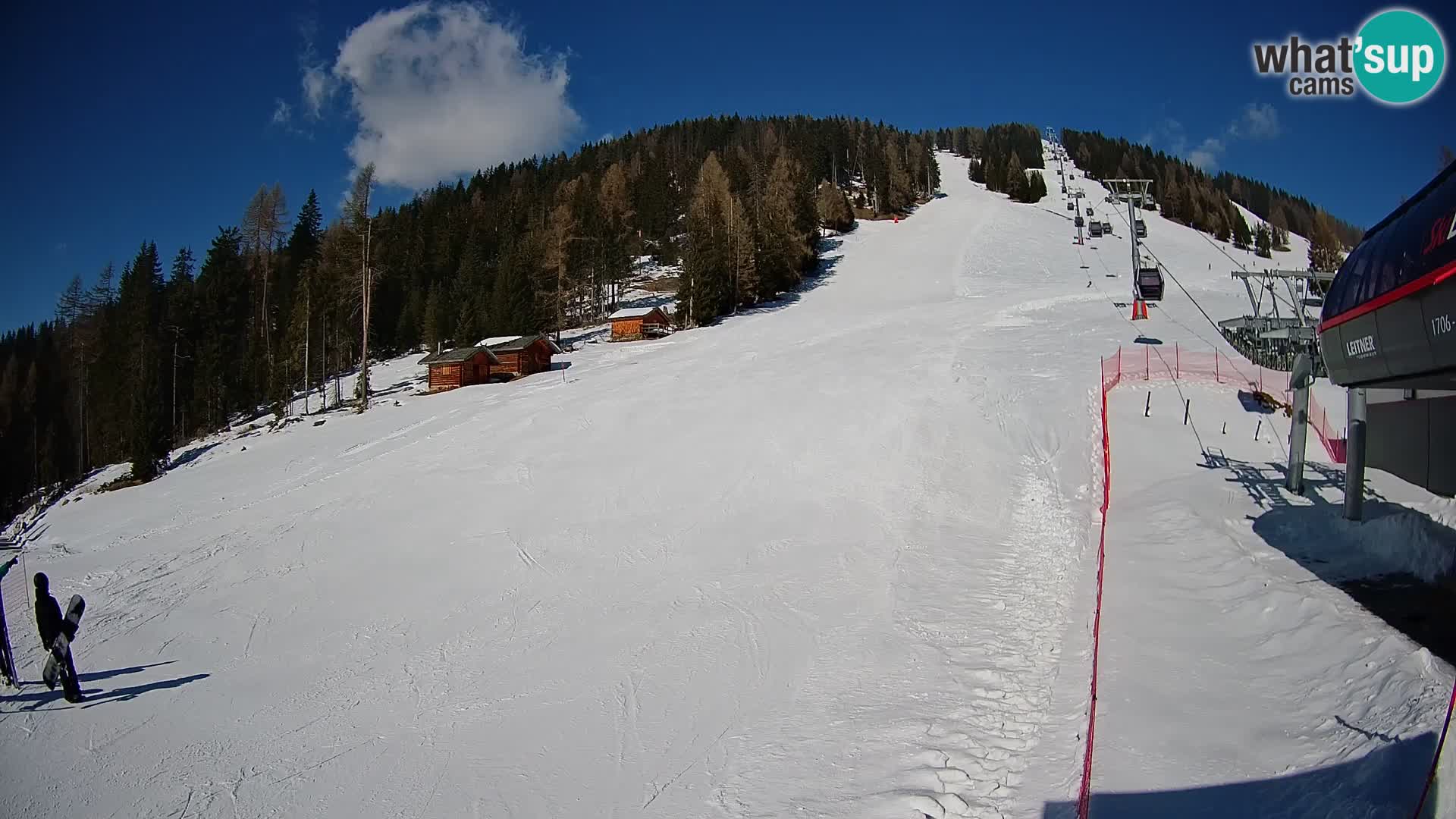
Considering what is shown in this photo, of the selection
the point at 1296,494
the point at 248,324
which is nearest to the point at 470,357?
the point at 248,324

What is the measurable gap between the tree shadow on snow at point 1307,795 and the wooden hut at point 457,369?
131ft

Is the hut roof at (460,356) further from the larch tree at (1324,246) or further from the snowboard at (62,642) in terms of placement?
the larch tree at (1324,246)

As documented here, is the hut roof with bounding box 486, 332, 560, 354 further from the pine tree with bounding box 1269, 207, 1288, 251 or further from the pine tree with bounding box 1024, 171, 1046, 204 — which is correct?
the pine tree with bounding box 1269, 207, 1288, 251

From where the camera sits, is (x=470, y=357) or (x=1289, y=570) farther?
(x=470, y=357)

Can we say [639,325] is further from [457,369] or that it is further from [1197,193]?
[1197,193]

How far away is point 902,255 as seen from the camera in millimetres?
70625

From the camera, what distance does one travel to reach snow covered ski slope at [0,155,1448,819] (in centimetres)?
716

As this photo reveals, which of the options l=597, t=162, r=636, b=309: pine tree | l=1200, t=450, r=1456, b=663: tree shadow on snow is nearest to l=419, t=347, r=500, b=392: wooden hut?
l=597, t=162, r=636, b=309: pine tree

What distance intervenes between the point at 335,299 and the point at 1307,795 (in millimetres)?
58074

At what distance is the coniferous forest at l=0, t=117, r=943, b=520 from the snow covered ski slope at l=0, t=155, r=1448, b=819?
22.3 metres

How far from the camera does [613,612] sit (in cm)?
1139

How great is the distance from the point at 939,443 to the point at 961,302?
29.0 meters

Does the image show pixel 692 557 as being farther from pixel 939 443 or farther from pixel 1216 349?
pixel 1216 349

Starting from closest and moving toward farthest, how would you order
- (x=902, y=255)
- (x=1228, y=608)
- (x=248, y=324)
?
(x=1228, y=608) → (x=248, y=324) → (x=902, y=255)
